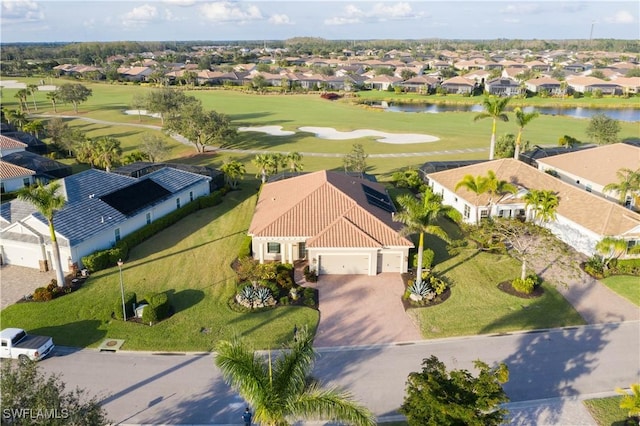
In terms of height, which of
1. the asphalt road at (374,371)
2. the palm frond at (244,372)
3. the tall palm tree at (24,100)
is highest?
the tall palm tree at (24,100)

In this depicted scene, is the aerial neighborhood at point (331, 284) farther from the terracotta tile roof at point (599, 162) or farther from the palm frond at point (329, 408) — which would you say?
the terracotta tile roof at point (599, 162)

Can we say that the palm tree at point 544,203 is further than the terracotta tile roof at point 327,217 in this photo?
Yes

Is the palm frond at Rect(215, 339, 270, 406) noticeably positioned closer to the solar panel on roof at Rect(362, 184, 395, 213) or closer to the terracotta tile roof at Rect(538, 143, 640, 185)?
the solar panel on roof at Rect(362, 184, 395, 213)

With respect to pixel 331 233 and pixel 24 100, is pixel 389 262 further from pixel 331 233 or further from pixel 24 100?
pixel 24 100

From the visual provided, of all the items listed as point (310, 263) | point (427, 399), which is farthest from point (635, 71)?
point (427, 399)

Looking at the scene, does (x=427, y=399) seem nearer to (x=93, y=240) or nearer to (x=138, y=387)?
(x=138, y=387)

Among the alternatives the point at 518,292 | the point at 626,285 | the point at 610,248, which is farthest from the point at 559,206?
the point at 518,292

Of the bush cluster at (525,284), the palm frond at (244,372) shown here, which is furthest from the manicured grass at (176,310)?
the bush cluster at (525,284)
